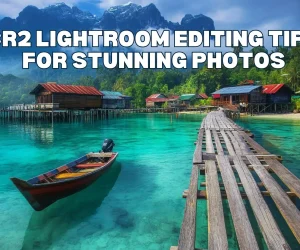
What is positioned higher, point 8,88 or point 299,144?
point 8,88

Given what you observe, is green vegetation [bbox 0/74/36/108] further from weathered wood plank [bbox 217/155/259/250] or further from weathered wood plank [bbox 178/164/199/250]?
weathered wood plank [bbox 178/164/199/250]

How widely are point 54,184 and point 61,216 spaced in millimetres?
985

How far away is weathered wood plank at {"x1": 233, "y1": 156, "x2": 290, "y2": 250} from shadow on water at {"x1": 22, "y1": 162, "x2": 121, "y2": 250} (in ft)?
15.1

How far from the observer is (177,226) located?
724 cm

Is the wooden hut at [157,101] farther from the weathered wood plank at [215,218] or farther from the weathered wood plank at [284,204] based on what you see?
the weathered wood plank at [215,218]

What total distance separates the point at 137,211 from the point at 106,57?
1929 centimetres

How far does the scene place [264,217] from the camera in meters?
4.05

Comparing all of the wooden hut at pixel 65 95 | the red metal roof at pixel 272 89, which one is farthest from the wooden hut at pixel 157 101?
the wooden hut at pixel 65 95

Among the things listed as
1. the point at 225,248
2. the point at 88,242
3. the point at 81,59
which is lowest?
the point at 88,242

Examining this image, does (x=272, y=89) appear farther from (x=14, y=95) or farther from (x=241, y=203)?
(x=14, y=95)

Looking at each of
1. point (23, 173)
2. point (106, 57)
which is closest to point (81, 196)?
point (23, 173)

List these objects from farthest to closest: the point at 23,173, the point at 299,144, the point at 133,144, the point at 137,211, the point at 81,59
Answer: the point at 81,59, the point at 133,144, the point at 299,144, the point at 23,173, the point at 137,211

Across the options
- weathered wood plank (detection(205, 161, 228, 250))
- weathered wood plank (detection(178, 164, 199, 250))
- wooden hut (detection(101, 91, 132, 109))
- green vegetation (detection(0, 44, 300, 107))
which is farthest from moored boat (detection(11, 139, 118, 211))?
green vegetation (detection(0, 44, 300, 107))

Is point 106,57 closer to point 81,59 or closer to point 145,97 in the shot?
point 81,59
